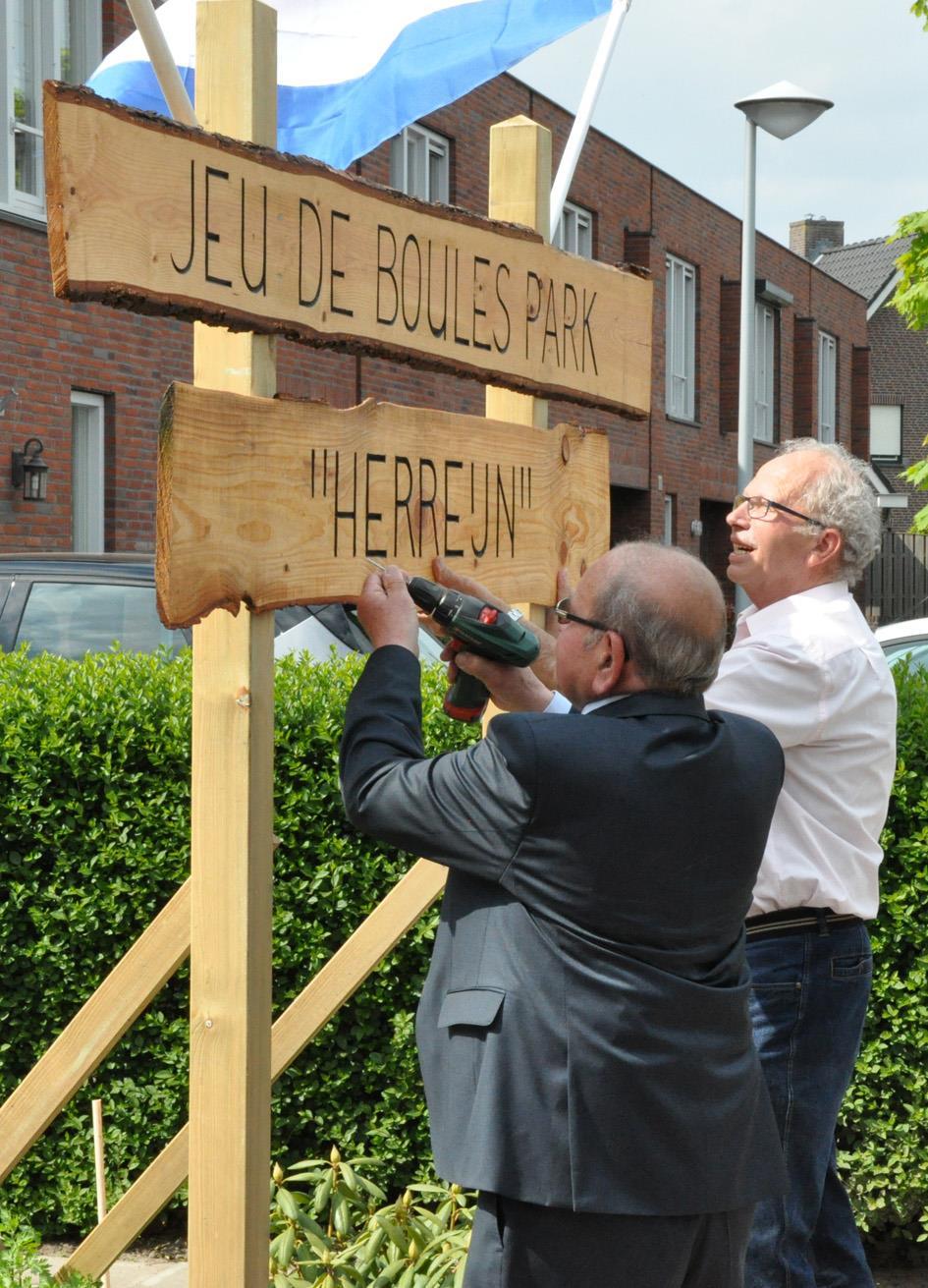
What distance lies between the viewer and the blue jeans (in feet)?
9.82

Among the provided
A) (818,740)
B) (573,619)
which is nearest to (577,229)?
(818,740)

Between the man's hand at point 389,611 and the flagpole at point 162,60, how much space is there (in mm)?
808

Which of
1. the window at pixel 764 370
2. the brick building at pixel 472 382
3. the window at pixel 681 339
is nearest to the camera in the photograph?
the brick building at pixel 472 382

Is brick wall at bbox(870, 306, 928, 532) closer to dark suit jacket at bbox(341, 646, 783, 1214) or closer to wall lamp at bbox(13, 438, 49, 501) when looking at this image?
wall lamp at bbox(13, 438, 49, 501)

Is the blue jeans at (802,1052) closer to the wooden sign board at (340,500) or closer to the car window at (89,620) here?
the wooden sign board at (340,500)

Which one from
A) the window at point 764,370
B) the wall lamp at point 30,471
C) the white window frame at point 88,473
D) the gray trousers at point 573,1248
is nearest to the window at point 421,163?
the white window frame at point 88,473

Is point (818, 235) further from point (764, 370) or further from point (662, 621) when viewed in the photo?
point (662, 621)

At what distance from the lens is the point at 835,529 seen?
3.14 meters

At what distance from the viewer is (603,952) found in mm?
2158

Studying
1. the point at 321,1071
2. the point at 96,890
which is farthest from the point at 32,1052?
the point at 321,1071

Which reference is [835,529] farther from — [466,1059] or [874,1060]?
[874,1060]

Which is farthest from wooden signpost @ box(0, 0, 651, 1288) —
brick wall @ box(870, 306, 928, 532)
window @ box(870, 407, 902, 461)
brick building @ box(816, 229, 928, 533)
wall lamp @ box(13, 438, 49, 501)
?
window @ box(870, 407, 902, 461)

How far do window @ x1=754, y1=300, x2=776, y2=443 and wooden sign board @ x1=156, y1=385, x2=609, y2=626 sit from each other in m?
28.8

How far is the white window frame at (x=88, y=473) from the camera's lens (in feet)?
46.0
